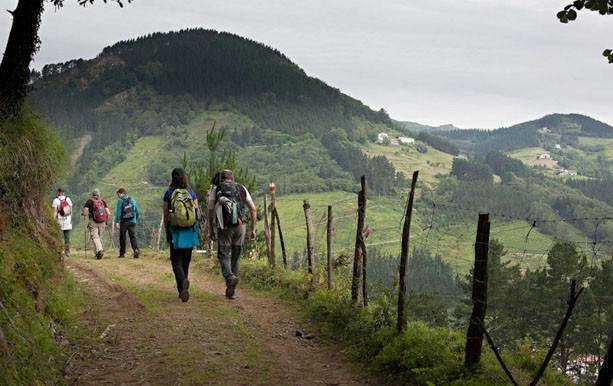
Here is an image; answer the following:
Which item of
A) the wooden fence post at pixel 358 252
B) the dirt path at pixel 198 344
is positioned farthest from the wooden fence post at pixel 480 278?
the wooden fence post at pixel 358 252

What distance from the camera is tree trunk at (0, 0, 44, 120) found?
25.0 ft

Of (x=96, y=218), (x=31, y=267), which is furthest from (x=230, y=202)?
Answer: (x=96, y=218)

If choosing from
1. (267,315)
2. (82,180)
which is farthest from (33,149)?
(82,180)

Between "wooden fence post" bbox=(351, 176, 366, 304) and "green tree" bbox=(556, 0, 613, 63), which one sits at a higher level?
"green tree" bbox=(556, 0, 613, 63)

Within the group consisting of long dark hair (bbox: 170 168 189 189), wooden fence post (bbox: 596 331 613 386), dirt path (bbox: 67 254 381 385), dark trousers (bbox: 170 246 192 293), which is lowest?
dirt path (bbox: 67 254 381 385)

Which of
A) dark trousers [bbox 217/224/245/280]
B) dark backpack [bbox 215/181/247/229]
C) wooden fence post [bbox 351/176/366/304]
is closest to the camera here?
wooden fence post [bbox 351/176/366/304]

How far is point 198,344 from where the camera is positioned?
6.74 metres

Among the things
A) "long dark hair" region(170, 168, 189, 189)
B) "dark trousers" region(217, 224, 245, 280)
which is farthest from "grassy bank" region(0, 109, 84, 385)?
"dark trousers" region(217, 224, 245, 280)

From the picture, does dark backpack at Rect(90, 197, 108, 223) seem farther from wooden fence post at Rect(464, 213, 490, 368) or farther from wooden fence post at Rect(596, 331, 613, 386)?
wooden fence post at Rect(596, 331, 613, 386)

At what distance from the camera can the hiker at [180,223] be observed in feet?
28.7

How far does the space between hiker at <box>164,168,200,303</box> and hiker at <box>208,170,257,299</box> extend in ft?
1.44

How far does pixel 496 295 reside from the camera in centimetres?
4216

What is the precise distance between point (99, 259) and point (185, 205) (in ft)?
25.4

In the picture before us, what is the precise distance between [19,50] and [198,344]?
474 cm
